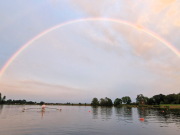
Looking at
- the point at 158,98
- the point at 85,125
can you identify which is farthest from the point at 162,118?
the point at 158,98

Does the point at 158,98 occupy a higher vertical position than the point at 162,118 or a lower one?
higher

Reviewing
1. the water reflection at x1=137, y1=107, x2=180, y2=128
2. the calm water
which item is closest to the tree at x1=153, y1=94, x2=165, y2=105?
the water reflection at x1=137, y1=107, x2=180, y2=128

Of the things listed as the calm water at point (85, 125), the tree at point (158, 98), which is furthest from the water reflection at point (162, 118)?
the tree at point (158, 98)

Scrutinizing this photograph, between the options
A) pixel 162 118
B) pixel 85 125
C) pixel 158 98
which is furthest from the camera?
pixel 158 98

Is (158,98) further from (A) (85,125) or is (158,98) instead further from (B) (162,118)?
(A) (85,125)

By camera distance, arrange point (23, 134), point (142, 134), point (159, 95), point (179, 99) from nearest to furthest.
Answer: point (23, 134)
point (142, 134)
point (179, 99)
point (159, 95)

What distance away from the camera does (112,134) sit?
73.0 feet

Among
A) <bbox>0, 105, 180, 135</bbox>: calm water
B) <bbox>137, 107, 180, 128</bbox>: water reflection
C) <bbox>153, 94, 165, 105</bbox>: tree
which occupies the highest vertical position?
<bbox>153, 94, 165, 105</bbox>: tree

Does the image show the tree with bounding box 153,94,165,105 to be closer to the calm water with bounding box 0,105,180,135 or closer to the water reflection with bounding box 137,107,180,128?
the water reflection with bounding box 137,107,180,128

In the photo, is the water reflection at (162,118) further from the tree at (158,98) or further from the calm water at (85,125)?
the tree at (158,98)

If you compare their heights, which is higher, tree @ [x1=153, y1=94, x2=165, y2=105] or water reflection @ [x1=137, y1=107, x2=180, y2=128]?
tree @ [x1=153, y1=94, x2=165, y2=105]

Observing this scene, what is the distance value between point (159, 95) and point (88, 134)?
205432mm

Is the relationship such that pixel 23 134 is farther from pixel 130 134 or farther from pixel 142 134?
pixel 142 134

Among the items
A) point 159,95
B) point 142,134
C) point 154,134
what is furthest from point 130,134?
point 159,95
